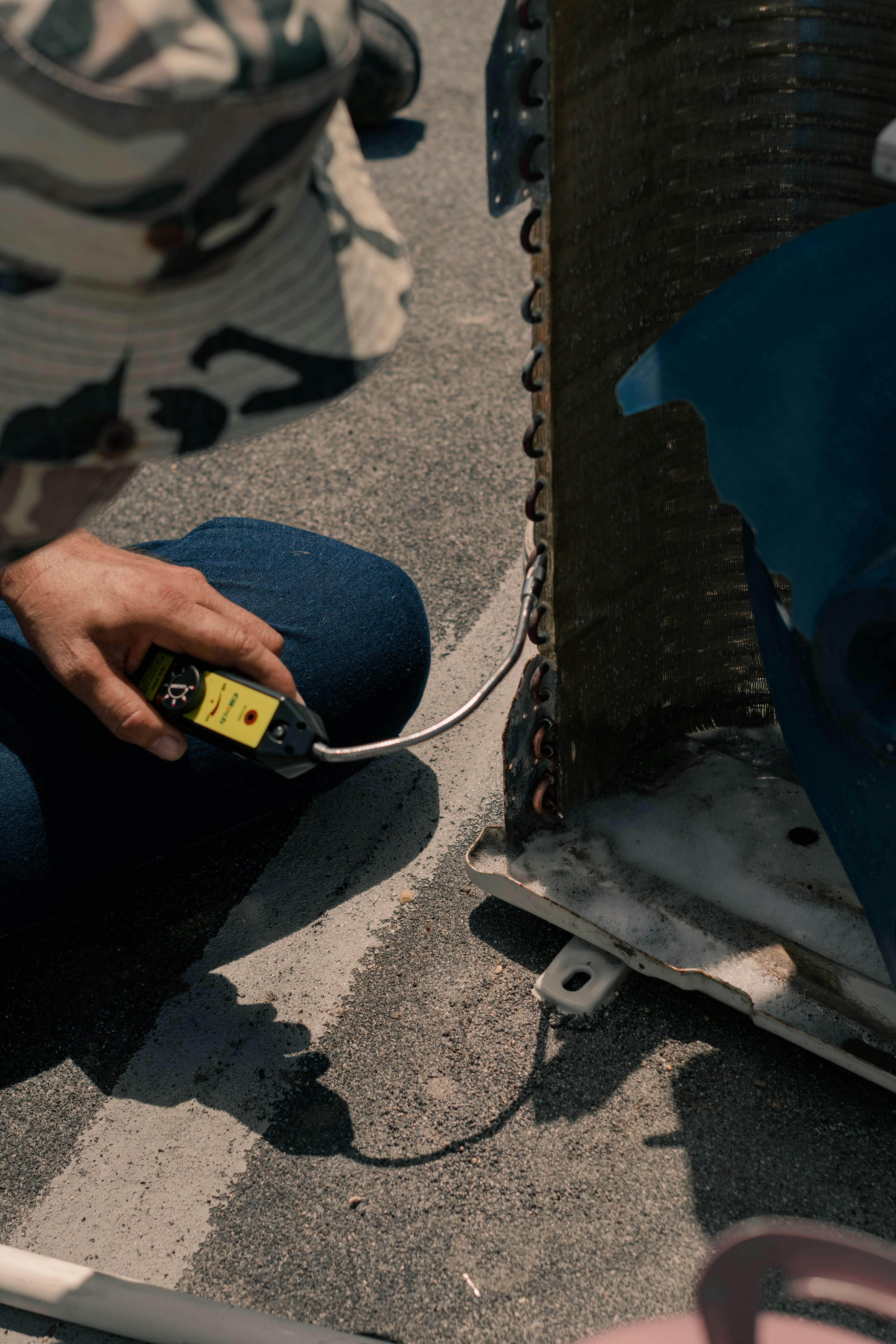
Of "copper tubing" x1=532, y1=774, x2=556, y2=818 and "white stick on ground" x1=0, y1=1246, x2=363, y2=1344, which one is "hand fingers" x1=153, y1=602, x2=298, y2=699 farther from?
"white stick on ground" x1=0, y1=1246, x2=363, y2=1344

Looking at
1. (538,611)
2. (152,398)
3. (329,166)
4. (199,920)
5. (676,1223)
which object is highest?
(329,166)

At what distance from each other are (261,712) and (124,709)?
0.14 meters

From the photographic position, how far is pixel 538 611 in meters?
1.10

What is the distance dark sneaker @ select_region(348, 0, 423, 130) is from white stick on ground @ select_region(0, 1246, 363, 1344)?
262cm

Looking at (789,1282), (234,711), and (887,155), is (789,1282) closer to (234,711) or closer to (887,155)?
(234,711)

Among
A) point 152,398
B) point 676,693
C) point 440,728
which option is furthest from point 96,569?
point 676,693

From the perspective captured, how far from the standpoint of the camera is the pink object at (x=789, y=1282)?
82 cm

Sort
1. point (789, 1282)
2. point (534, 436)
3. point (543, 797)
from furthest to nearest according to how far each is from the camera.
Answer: point (543, 797) < point (534, 436) < point (789, 1282)

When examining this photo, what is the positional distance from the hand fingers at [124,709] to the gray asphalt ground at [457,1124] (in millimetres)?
293

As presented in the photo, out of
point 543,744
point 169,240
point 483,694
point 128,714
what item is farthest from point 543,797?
point 169,240

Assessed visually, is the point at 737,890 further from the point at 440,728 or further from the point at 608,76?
the point at 608,76

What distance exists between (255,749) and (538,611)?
11.5 inches

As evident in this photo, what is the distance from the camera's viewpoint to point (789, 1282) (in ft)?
2.79

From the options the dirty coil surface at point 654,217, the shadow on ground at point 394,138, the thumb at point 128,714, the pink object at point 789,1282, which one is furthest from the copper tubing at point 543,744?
the shadow on ground at point 394,138
